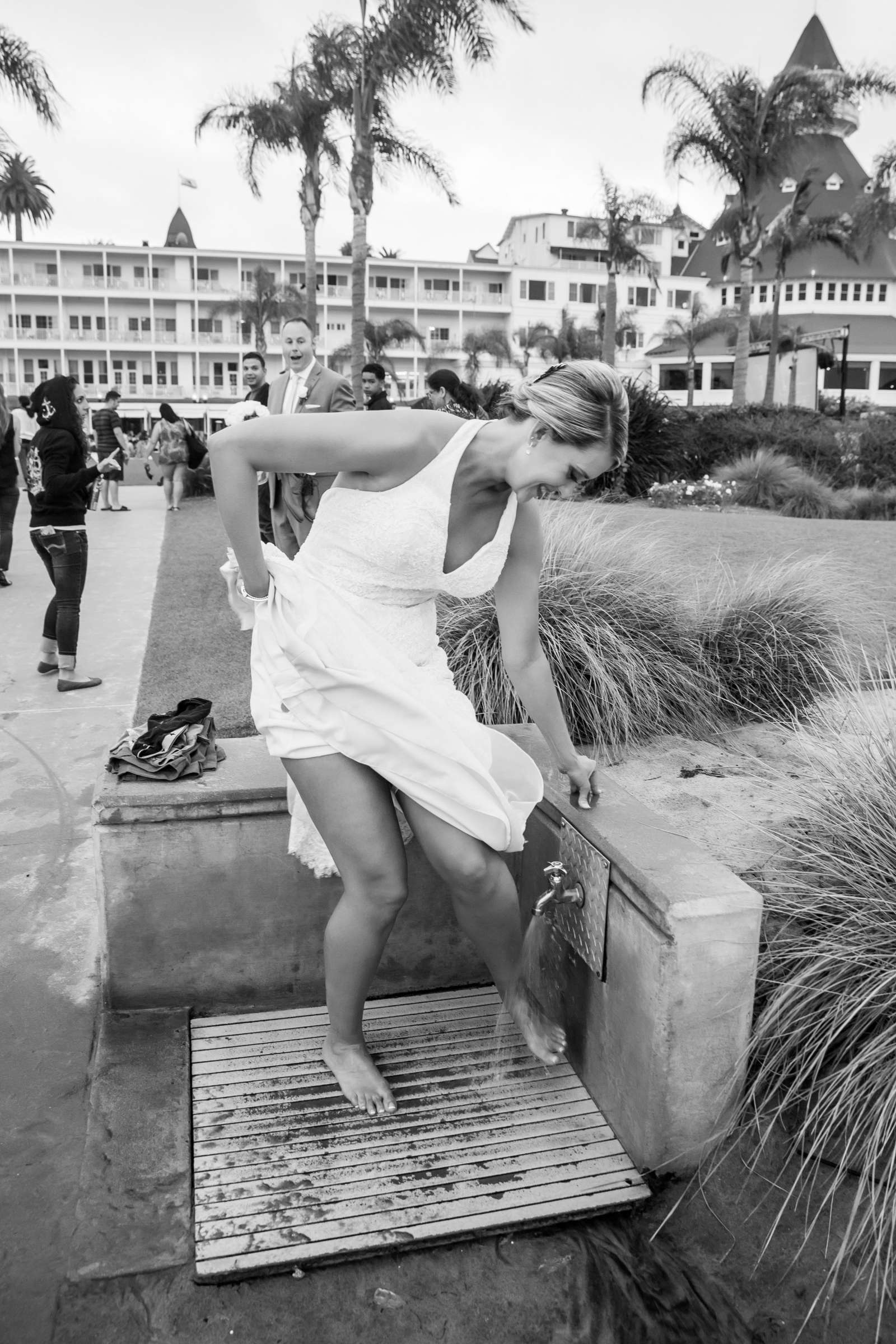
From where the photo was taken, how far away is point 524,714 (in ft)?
13.9

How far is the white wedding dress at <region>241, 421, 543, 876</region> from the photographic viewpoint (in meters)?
2.35

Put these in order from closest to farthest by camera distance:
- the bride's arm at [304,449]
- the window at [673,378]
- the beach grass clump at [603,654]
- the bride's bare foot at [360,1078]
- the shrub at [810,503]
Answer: the bride's arm at [304,449], the bride's bare foot at [360,1078], the beach grass clump at [603,654], the shrub at [810,503], the window at [673,378]

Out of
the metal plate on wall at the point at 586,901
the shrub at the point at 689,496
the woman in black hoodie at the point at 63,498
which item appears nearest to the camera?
the metal plate on wall at the point at 586,901

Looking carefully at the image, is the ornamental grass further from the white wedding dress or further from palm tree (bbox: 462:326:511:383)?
palm tree (bbox: 462:326:511:383)

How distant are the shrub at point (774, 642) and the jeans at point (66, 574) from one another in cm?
344

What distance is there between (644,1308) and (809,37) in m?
75.6

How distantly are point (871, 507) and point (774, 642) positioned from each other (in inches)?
407

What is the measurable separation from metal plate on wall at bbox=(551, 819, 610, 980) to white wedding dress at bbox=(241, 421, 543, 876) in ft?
0.55

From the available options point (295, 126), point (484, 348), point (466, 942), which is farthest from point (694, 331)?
point (466, 942)

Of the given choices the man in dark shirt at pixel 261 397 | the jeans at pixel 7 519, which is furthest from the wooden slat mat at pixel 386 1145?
the jeans at pixel 7 519

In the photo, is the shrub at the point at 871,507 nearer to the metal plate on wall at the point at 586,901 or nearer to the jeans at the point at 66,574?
the jeans at the point at 66,574

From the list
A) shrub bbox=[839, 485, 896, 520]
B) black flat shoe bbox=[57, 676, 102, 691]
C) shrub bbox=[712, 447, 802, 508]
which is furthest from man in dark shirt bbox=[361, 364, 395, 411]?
shrub bbox=[839, 485, 896, 520]

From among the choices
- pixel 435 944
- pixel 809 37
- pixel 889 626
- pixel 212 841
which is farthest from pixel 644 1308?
pixel 809 37

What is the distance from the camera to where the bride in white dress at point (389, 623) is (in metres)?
2.30
